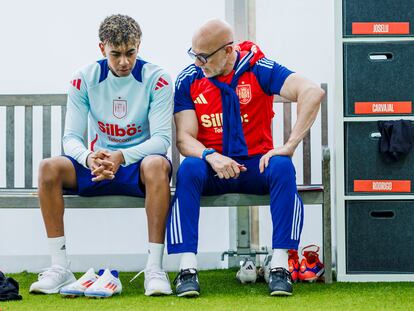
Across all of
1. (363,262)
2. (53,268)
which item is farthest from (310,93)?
(53,268)

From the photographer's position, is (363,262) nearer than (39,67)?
Yes

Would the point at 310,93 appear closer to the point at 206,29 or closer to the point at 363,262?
the point at 206,29

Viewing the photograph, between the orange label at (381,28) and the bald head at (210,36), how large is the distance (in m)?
0.57

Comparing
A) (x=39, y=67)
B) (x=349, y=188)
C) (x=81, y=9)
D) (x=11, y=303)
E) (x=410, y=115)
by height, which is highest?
(x=81, y=9)

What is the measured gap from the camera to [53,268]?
3.10m

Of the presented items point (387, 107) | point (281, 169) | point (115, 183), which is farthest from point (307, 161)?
point (115, 183)

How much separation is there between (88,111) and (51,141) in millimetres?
505

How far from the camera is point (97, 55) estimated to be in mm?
3842

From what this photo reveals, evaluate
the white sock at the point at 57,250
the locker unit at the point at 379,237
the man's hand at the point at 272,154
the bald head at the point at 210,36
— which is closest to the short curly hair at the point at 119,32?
the bald head at the point at 210,36

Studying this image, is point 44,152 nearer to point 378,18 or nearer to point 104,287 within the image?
point 104,287

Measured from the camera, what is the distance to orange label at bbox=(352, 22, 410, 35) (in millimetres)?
3377

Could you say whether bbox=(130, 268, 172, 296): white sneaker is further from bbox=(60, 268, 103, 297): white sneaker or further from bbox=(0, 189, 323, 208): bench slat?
bbox=(0, 189, 323, 208): bench slat

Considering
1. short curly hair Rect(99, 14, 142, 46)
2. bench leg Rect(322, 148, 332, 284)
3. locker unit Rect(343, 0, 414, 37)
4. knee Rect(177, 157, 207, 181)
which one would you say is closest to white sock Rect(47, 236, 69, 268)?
knee Rect(177, 157, 207, 181)

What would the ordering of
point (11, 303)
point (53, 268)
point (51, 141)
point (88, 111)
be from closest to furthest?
point (11, 303)
point (53, 268)
point (88, 111)
point (51, 141)
